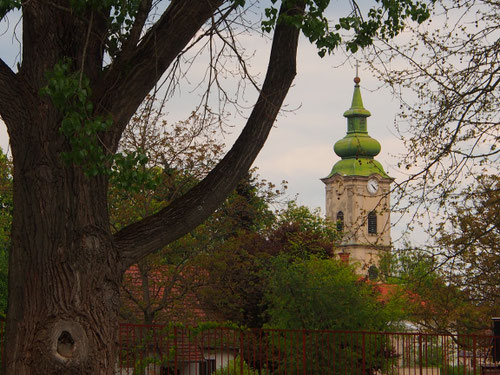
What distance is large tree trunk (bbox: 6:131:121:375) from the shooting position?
7586 millimetres

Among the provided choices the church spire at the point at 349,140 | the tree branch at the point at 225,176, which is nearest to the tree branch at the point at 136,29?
the tree branch at the point at 225,176

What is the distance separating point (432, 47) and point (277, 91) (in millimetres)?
4528

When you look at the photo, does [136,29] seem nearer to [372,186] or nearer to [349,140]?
[349,140]

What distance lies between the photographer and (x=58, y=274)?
766 cm

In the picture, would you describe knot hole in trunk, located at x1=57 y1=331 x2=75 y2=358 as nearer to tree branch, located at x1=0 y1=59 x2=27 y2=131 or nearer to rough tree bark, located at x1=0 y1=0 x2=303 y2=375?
rough tree bark, located at x1=0 y1=0 x2=303 y2=375

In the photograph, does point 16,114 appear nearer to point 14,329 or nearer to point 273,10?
point 14,329

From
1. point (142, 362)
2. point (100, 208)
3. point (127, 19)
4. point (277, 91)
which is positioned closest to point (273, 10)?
point (277, 91)

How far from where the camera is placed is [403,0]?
8.91 m

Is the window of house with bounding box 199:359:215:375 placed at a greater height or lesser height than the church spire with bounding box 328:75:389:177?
lesser

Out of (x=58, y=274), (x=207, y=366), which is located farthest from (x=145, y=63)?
(x=207, y=366)

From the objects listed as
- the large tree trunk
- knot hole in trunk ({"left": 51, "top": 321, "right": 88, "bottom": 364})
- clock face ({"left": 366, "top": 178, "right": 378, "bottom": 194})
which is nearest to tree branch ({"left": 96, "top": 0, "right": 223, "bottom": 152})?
the large tree trunk

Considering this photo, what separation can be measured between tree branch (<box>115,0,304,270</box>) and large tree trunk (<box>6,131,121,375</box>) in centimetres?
33

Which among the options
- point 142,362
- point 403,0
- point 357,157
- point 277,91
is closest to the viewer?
point 277,91

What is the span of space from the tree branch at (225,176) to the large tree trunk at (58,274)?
0.33 metres
